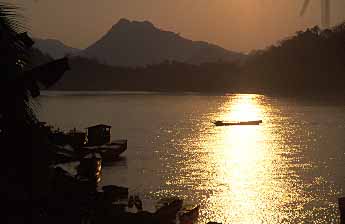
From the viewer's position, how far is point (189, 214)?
121 ft

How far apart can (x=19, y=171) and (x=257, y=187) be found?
160 ft

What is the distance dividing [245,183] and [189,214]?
20.4 m

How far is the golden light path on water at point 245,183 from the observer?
41406 mm

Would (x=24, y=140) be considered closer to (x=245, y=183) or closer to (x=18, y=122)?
(x=18, y=122)

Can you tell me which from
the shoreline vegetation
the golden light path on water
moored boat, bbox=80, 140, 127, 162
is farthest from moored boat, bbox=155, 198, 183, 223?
moored boat, bbox=80, 140, 127, 162

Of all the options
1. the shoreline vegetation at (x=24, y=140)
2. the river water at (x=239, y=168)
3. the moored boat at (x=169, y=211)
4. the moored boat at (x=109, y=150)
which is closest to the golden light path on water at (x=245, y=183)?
the river water at (x=239, y=168)

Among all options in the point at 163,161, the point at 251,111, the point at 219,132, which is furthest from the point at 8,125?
the point at 251,111

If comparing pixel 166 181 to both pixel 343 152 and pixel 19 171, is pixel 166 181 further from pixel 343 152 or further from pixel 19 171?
pixel 19 171

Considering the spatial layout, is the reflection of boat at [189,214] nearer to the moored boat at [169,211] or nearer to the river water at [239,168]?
Result: the moored boat at [169,211]

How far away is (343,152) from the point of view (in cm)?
8038

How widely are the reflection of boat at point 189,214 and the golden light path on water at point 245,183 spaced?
0.87 m

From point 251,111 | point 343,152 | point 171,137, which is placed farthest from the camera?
point 251,111

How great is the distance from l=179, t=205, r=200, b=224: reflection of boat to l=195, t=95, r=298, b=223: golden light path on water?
2.87 ft

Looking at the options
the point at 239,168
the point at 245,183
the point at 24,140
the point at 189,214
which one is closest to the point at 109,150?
the point at 239,168
